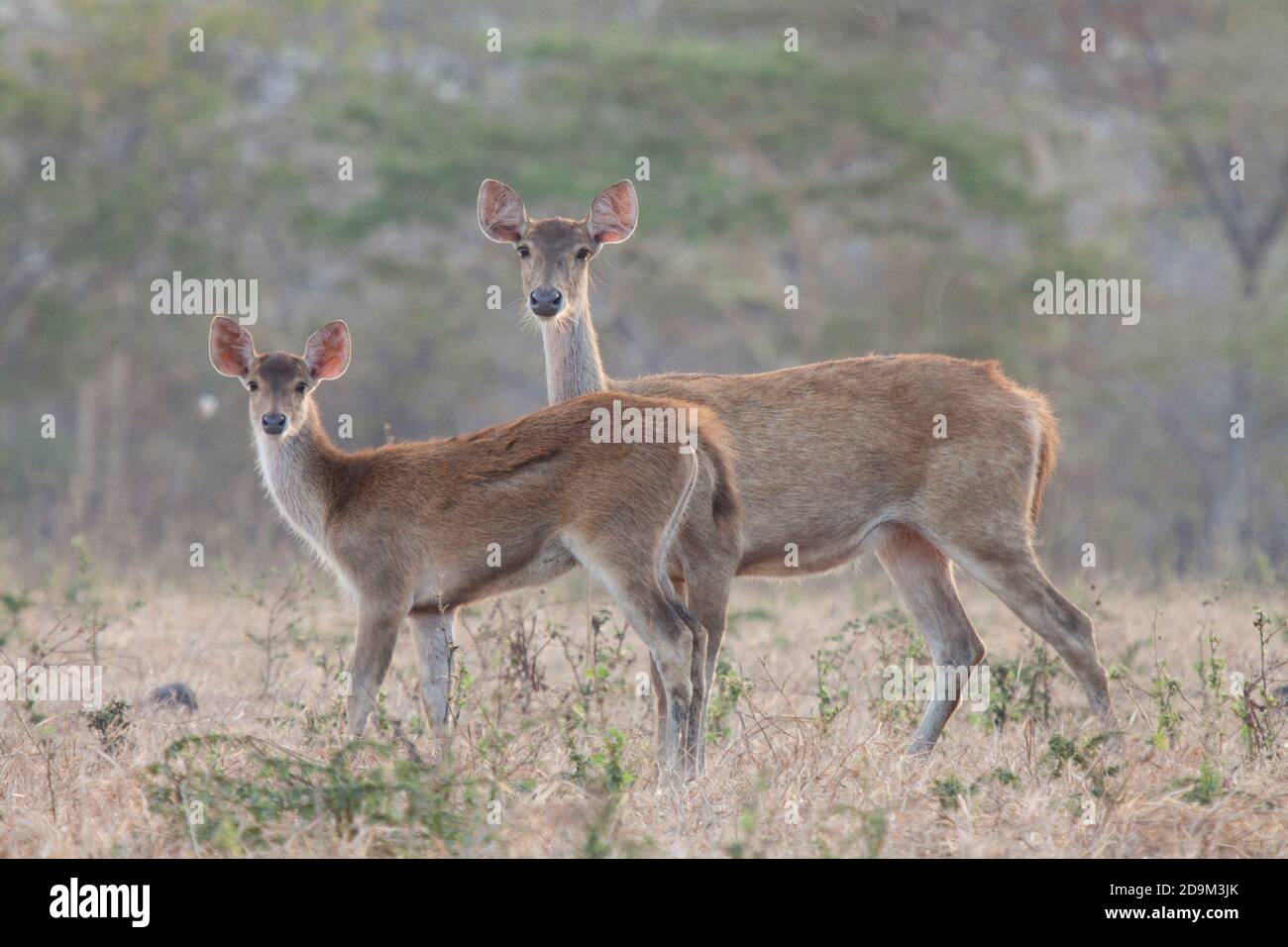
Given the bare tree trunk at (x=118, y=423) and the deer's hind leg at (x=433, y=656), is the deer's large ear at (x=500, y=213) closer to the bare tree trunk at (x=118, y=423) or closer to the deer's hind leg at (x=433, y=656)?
the deer's hind leg at (x=433, y=656)

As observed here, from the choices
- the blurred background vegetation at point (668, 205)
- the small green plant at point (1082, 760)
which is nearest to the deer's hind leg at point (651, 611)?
the small green plant at point (1082, 760)

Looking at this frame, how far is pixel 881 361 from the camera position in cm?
860

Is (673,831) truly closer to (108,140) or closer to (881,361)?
(881,361)

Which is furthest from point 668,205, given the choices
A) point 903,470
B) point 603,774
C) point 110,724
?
point 603,774

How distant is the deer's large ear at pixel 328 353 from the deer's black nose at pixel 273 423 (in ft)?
1.55

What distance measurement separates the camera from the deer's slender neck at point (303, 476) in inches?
305

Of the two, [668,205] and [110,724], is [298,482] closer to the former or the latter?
[110,724]

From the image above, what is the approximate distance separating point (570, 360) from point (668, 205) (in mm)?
15967

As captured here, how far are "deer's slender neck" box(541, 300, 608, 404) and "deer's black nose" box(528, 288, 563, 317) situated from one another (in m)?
0.08

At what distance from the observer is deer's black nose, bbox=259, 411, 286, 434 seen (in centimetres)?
775

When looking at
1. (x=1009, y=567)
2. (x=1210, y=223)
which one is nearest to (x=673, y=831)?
(x=1009, y=567)

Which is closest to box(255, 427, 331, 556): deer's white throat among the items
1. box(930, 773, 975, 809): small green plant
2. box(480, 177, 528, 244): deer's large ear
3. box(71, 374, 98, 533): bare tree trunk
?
box(480, 177, 528, 244): deer's large ear

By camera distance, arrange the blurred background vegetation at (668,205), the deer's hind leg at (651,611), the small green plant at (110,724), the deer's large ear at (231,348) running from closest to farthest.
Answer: the deer's hind leg at (651,611), the small green plant at (110,724), the deer's large ear at (231,348), the blurred background vegetation at (668,205)
